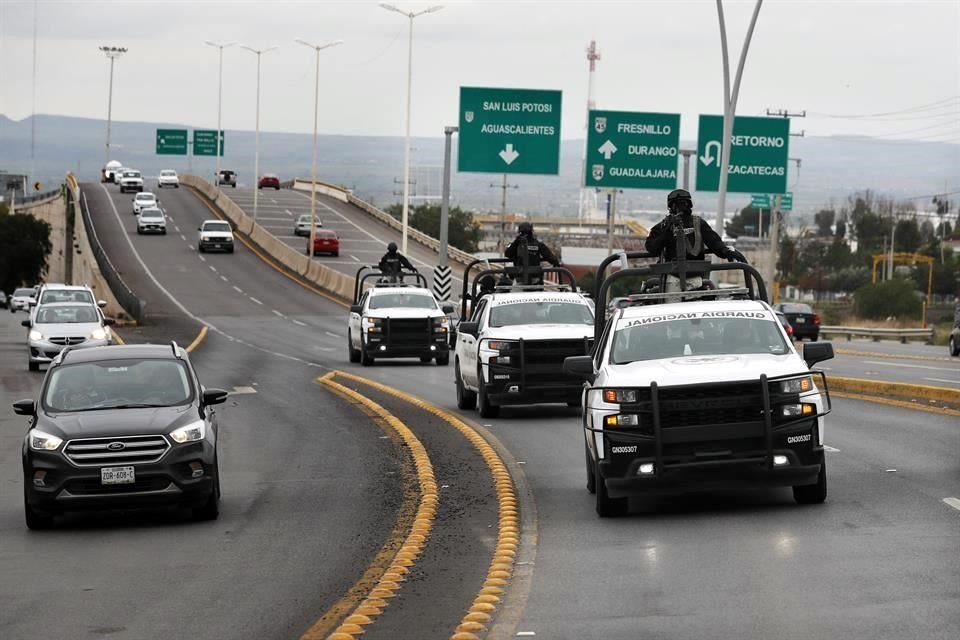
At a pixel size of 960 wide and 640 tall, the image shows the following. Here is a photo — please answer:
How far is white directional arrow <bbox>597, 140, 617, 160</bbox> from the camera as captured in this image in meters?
48.6

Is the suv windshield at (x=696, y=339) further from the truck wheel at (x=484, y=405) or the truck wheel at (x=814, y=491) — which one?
the truck wheel at (x=484, y=405)

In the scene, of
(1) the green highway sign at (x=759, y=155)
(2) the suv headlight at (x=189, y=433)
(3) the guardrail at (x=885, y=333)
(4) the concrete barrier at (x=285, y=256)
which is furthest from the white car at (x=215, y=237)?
(2) the suv headlight at (x=189, y=433)

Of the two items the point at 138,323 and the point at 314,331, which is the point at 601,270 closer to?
the point at 314,331

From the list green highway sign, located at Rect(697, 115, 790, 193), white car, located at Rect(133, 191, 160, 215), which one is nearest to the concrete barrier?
white car, located at Rect(133, 191, 160, 215)

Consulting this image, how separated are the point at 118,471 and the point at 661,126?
36826mm

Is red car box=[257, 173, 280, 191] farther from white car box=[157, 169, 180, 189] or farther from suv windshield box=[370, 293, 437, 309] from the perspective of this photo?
suv windshield box=[370, 293, 437, 309]

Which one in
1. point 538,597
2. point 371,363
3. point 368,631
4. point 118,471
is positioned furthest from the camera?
point 371,363

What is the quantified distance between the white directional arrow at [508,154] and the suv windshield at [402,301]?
35.0 feet

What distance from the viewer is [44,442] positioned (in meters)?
13.7

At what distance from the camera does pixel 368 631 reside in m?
8.98

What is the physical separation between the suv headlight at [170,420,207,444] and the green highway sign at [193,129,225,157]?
129m

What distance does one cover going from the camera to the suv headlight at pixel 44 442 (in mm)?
13648

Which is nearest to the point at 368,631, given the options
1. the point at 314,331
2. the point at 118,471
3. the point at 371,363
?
the point at 118,471

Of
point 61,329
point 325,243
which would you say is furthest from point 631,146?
point 325,243
